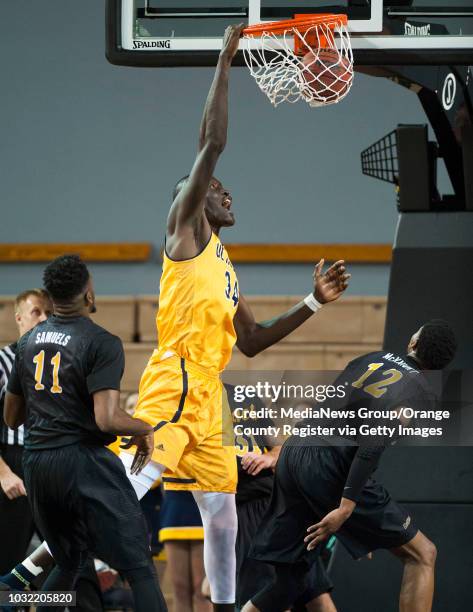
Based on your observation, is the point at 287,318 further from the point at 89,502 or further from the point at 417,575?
the point at 89,502

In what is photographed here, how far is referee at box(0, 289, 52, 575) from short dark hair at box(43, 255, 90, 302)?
153 centimetres

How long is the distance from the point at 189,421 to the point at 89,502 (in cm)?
65

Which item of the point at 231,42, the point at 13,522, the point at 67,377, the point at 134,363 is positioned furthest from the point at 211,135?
the point at 134,363

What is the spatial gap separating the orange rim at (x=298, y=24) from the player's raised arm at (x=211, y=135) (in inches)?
11.7

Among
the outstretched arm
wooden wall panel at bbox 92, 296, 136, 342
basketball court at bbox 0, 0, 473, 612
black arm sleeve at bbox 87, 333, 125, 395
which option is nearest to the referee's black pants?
the outstretched arm

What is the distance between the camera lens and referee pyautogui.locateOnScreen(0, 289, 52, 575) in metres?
5.84

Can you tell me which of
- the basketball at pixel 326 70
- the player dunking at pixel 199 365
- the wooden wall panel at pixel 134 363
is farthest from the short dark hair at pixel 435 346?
the wooden wall panel at pixel 134 363

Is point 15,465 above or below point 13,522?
above

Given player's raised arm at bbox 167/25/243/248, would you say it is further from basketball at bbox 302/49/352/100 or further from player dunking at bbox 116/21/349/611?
basketball at bbox 302/49/352/100

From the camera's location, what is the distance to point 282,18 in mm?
5176

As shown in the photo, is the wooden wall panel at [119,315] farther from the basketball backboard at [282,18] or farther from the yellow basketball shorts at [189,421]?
the yellow basketball shorts at [189,421]

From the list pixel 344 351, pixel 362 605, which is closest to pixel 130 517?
pixel 362 605

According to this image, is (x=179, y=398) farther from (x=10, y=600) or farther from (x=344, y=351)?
(x=344, y=351)

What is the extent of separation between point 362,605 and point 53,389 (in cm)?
251
